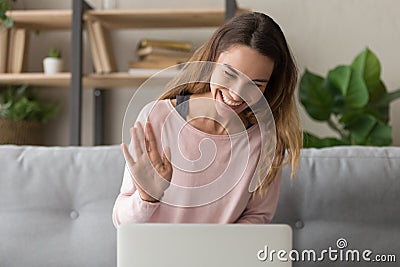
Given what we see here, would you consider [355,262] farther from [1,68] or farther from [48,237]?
[1,68]

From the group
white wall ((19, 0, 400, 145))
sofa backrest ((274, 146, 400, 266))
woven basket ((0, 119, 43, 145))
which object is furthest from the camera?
white wall ((19, 0, 400, 145))

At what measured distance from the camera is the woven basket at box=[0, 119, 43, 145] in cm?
Result: 279

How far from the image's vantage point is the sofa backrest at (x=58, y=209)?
1649mm

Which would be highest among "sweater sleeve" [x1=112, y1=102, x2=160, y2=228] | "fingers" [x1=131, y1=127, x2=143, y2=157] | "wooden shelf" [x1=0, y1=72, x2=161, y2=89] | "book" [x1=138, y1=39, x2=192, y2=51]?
"fingers" [x1=131, y1=127, x2=143, y2=157]

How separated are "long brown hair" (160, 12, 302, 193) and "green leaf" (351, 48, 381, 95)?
142 centimetres

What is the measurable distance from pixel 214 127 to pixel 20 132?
1.86 m

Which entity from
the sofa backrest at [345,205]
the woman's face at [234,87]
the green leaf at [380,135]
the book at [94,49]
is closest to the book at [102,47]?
the book at [94,49]

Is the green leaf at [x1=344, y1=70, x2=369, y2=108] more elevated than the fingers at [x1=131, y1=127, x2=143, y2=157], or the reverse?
the fingers at [x1=131, y1=127, x2=143, y2=157]

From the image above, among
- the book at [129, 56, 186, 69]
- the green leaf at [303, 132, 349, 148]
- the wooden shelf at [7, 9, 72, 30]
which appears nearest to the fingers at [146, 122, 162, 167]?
the green leaf at [303, 132, 349, 148]

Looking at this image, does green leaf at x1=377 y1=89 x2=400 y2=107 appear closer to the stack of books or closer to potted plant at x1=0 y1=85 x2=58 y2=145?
the stack of books

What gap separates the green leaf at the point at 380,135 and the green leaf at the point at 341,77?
18 cm

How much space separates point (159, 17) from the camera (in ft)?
9.24

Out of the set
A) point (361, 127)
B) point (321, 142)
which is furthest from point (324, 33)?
point (321, 142)

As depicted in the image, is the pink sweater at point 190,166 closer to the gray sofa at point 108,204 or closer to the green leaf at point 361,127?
the gray sofa at point 108,204
